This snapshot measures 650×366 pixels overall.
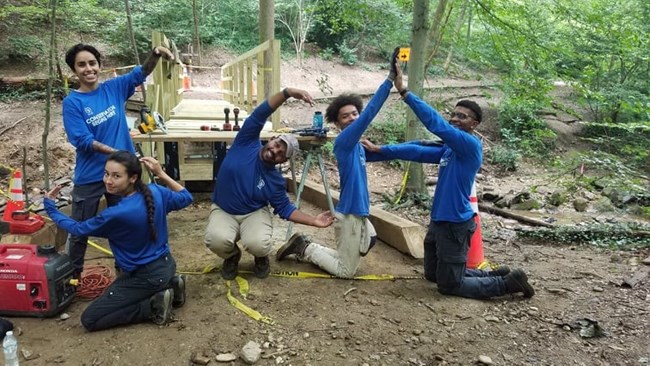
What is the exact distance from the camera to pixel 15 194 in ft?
12.5

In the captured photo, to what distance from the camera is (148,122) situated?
4.38 meters

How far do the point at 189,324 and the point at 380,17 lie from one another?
6.99 metres

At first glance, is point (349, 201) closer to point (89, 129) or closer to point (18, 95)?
point (89, 129)

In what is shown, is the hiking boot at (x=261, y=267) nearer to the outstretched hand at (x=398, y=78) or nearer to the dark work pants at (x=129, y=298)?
the dark work pants at (x=129, y=298)

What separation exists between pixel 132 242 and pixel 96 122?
3.29ft

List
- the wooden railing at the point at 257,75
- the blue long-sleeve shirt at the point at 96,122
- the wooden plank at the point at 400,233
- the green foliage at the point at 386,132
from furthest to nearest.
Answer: the green foliage at the point at 386,132
the wooden railing at the point at 257,75
the wooden plank at the point at 400,233
the blue long-sleeve shirt at the point at 96,122

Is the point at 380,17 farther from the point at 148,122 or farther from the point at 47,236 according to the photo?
the point at 47,236

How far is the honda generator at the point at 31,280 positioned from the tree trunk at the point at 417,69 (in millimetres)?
4713

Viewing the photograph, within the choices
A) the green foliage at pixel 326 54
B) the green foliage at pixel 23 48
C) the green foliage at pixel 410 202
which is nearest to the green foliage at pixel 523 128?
the green foliage at pixel 326 54

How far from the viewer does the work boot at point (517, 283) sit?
3.50 m

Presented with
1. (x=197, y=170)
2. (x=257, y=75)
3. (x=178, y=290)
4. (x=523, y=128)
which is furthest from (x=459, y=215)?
(x=523, y=128)

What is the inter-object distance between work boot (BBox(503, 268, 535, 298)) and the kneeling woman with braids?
2.39m

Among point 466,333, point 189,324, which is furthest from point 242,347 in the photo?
point 466,333

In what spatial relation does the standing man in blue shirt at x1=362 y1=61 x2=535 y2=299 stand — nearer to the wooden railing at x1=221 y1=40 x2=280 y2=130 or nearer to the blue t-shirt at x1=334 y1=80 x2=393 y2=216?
the blue t-shirt at x1=334 y1=80 x2=393 y2=216
